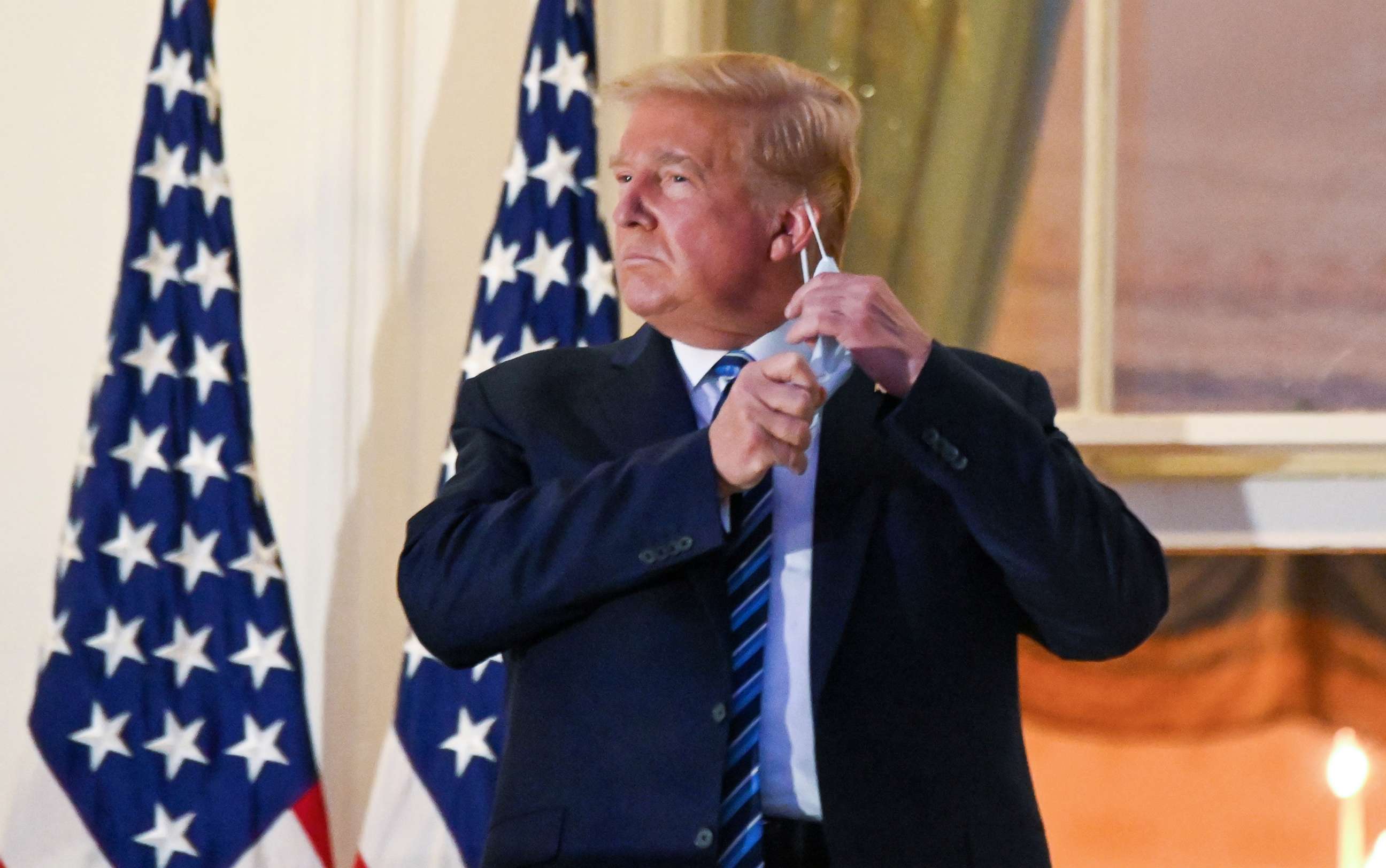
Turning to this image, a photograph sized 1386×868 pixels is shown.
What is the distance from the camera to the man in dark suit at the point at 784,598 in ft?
5.24

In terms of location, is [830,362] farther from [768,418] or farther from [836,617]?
[836,617]

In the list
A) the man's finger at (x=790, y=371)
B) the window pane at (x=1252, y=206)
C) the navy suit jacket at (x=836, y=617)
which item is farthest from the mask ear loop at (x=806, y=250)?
the window pane at (x=1252, y=206)

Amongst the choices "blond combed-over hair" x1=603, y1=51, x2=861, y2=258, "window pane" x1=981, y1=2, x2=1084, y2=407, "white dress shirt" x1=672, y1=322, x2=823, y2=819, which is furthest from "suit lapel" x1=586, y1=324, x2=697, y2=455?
"window pane" x1=981, y1=2, x2=1084, y2=407

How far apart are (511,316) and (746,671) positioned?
1.43 metres

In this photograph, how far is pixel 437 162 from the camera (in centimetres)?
341

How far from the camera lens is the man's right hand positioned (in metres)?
1.53

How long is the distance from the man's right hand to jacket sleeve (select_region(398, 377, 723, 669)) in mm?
43

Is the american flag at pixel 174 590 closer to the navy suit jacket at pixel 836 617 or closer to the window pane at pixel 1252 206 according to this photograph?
the navy suit jacket at pixel 836 617

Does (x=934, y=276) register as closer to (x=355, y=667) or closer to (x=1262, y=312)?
(x=1262, y=312)

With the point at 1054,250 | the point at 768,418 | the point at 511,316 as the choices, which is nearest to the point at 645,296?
the point at 768,418

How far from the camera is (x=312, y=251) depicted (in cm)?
340

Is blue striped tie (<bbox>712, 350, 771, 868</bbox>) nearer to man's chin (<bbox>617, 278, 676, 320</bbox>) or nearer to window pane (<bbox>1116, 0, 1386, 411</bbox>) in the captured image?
man's chin (<bbox>617, 278, 676, 320</bbox>)

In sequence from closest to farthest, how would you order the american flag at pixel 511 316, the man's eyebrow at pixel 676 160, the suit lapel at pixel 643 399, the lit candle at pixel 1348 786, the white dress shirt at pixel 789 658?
1. the white dress shirt at pixel 789 658
2. the suit lapel at pixel 643 399
3. the man's eyebrow at pixel 676 160
4. the american flag at pixel 511 316
5. the lit candle at pixel 1348 786

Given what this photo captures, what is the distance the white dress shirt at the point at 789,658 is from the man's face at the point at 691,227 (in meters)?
0.19
